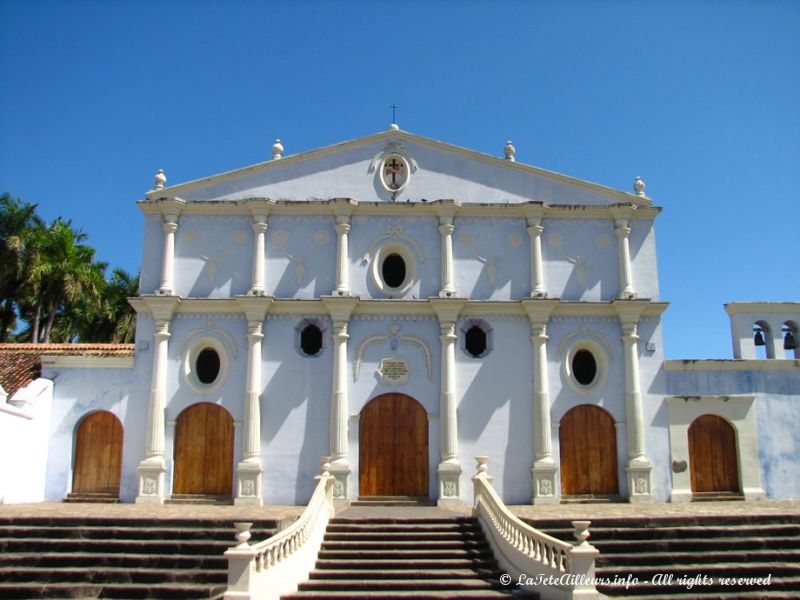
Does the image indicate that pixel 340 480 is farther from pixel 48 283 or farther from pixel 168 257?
pixel 48 283

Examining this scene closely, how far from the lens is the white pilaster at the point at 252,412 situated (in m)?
18.5

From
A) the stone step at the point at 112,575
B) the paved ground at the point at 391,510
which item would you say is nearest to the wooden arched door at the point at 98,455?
the paved ground at the point at 391,510

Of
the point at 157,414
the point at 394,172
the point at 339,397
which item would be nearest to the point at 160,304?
the point at 157,414

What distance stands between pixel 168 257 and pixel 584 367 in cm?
1177

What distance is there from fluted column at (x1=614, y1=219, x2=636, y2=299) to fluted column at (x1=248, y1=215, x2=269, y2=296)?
979 centimetres

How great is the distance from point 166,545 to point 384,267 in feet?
32.5

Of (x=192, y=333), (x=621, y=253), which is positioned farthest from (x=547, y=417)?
(x=192, y=333)

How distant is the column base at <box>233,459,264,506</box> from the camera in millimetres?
18406

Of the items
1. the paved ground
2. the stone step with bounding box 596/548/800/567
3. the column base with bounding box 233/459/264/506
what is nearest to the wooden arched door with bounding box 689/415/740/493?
the paved ground

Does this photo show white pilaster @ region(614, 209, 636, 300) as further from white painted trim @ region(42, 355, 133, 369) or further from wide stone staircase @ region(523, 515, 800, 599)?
white painted trim @ region(42, 355, 133, 369)

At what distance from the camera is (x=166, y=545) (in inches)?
511

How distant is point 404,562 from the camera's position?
12766 mm

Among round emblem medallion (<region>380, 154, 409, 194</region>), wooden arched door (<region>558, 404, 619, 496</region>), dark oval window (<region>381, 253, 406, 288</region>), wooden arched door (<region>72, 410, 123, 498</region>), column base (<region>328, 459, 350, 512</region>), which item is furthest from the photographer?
round emblem medallion (<region>380, 154, 409, 194</region>)

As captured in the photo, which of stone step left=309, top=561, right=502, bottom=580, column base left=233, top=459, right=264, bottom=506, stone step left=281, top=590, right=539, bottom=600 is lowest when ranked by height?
stone step left=281, top=590, right=539, bottom=600
